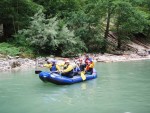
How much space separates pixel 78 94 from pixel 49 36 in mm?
12337

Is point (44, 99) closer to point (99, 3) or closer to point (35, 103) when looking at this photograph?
point (35, 103)

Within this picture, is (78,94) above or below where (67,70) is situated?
below

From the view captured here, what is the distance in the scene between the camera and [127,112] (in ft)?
39.3

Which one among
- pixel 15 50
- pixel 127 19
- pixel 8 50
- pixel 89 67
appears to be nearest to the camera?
pixel 89 67

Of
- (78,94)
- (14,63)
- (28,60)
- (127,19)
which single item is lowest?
(78,94)

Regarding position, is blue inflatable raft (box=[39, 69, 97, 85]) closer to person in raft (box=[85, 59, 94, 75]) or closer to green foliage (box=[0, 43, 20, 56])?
person in raft (box=[85, 59, 94, 75])

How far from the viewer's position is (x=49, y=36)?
26984mm

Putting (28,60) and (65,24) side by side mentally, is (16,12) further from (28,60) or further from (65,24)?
(28,60)

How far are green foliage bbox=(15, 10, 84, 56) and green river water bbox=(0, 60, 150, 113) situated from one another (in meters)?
6.50

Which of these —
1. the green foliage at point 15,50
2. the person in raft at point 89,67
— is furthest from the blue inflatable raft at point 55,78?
the green foliage at point 15,50

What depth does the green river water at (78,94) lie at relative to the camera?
41.3ft

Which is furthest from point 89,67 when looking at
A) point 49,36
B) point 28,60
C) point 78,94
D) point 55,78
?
point 49,36

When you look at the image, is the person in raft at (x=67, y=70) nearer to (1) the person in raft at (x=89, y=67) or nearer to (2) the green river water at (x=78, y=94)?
(2) the green river water at (x=78, y=94)

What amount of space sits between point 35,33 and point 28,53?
69.0 inches
